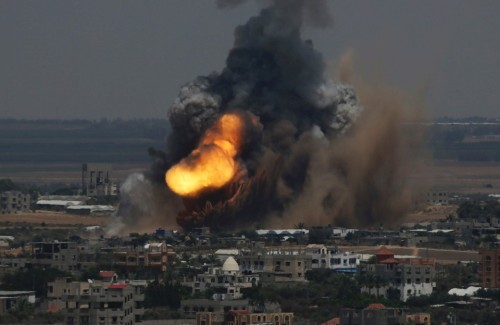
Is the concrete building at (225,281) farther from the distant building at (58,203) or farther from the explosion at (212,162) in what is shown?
the distant building at (58,203)

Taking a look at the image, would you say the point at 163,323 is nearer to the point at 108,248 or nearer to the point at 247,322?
the point at 247,322

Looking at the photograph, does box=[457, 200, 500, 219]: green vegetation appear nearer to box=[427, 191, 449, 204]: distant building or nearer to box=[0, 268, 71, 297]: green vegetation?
box=[427, 191, 449, 204]: distant building

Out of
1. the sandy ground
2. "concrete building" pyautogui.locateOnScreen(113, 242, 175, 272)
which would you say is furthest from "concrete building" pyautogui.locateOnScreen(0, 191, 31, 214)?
"concrete building" pyautogui.locateOnScreen(113, 242, 175, 272)

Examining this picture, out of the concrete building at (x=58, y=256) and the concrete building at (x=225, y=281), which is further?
the concrete building at (x=58, y=256)

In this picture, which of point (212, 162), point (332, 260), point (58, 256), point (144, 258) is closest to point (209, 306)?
point (144, 258)

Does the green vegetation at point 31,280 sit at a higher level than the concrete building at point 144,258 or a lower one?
lower

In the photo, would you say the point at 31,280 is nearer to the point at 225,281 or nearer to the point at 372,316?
the point at 225,281

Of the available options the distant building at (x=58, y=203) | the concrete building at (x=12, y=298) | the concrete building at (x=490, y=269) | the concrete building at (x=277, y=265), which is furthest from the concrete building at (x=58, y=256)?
the distant building at (x=58, y=203)
